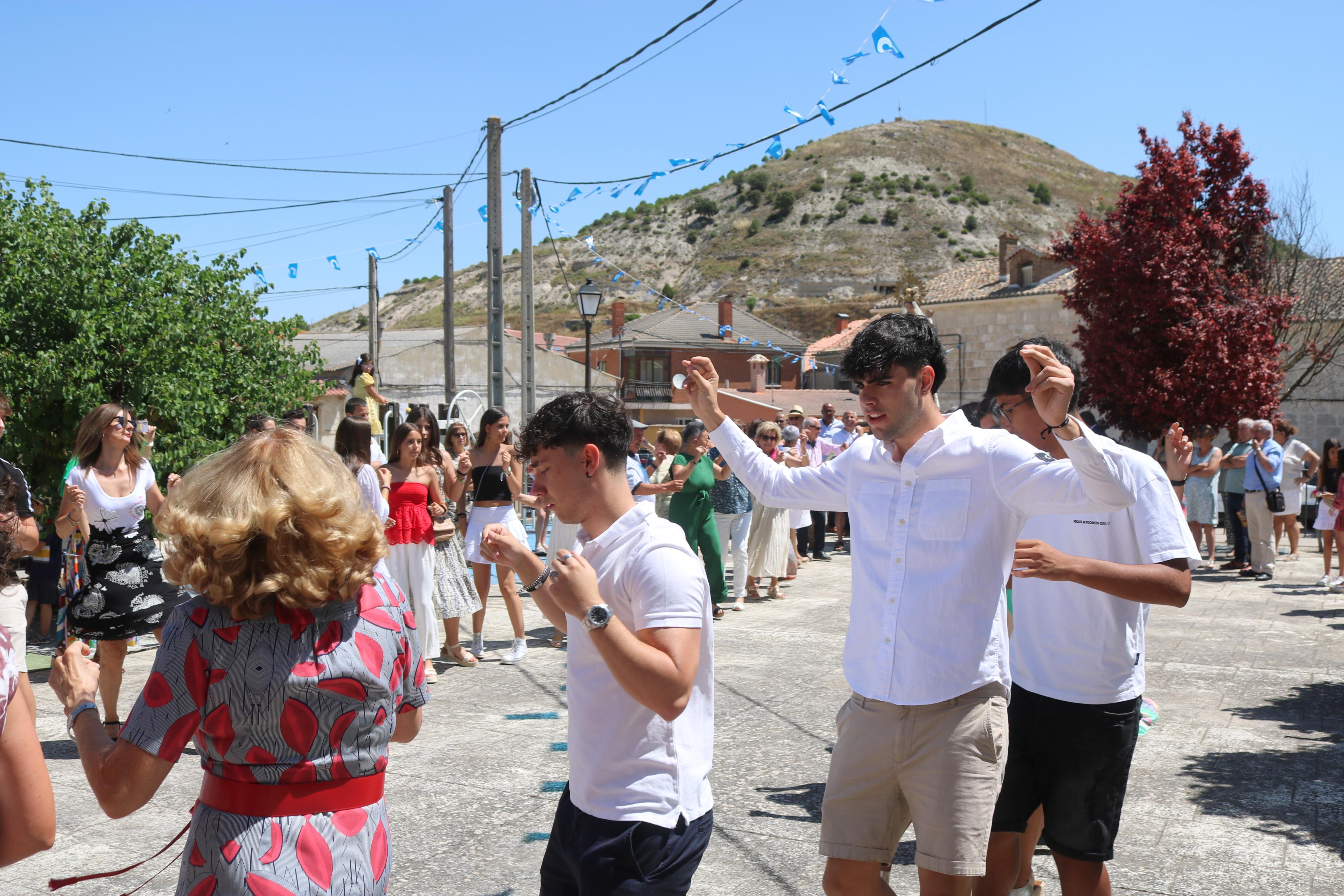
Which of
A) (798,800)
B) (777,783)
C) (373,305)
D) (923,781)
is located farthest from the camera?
(373,305)

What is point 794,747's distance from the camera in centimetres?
577

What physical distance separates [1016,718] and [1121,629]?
427 millimetres

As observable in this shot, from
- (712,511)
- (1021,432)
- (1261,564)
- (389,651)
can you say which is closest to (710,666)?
(389,651)

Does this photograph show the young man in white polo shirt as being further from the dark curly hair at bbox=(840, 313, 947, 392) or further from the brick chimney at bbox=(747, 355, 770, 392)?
the brick chimney at bbox=(747, 355, 770, 392)

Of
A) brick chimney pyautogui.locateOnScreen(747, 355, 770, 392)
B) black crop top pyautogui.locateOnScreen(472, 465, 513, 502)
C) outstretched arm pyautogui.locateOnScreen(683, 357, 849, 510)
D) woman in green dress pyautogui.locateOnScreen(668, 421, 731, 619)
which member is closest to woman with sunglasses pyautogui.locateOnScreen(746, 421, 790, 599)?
woman in green dress pyautogui.locateOnScreen(668, 421, 731, 619)

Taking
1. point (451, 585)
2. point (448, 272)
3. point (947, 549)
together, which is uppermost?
point (448, 272)

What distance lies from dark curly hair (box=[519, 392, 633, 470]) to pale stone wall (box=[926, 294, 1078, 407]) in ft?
102

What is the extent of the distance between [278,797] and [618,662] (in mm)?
655

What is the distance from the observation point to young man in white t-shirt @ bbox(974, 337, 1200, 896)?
3.06 metres

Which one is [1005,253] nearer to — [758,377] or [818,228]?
[758,377]

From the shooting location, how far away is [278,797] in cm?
190

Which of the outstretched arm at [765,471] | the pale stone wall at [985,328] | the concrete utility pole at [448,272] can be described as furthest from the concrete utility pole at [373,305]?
the outstretched arm at [765,471]

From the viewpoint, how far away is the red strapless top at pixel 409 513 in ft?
24.3

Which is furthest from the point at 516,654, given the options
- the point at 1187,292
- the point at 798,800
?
the point at 1187,292
